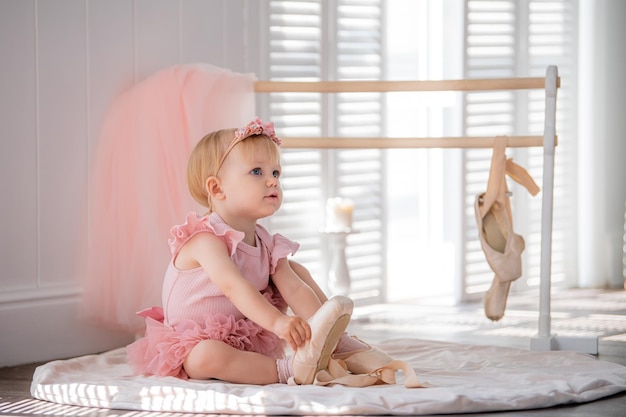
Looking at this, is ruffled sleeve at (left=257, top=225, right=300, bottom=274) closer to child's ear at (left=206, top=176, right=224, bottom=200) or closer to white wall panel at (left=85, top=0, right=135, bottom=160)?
child's ear at (left=206, top=176, right=224, bottom=200)

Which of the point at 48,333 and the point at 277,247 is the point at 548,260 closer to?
the point at 277,247

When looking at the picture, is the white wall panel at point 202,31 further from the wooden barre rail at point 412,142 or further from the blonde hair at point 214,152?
the blonde hair at point 214,152

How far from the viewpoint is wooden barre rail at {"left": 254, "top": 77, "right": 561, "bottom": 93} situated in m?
2.40

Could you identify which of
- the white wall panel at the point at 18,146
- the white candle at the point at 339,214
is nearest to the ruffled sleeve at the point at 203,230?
the white wall panel at the point at 18,146

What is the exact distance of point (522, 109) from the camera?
11.4ft

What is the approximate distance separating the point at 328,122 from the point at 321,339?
56.5 inches

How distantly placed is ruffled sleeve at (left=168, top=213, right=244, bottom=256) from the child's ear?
66 mm

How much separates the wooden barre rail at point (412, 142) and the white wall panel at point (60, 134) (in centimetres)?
51

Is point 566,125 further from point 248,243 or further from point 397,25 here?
point 248,243

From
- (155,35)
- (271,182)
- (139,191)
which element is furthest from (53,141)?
(271,182)

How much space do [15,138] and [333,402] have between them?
1028 mm

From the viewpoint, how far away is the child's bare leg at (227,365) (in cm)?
184

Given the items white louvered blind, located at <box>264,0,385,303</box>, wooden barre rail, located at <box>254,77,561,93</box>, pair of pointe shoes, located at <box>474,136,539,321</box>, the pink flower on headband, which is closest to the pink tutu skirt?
the pink flower on headband

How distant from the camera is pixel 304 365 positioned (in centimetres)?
180
